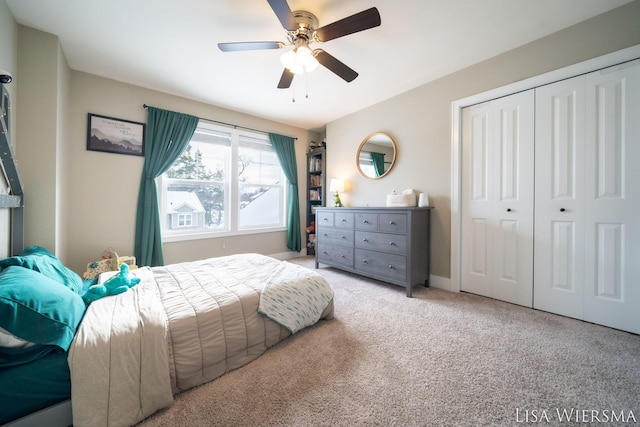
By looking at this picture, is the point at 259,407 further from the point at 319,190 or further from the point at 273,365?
the point at 319,190

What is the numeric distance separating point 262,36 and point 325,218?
232 cm

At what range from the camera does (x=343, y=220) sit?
326cm

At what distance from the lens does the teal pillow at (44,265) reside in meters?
1.35

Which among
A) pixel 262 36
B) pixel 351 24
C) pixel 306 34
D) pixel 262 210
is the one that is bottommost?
pixel 262 210

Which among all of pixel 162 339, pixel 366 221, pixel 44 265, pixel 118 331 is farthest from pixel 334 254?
pixel 44 265

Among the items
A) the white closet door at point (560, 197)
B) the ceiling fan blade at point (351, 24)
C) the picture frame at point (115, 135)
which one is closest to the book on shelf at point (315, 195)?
the picture frame at point (115, 135)

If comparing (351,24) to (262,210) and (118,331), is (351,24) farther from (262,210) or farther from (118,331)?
(262,210)

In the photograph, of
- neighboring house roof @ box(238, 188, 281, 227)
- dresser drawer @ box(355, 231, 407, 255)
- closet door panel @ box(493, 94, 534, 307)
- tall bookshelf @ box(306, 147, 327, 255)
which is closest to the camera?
closet door panel @ box(493, 94, 534, 307)

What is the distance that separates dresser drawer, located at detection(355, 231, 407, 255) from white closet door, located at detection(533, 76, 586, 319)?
1.23m

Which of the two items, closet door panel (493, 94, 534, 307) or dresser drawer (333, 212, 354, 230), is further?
dresser drawer (333, 212, 354, 230)

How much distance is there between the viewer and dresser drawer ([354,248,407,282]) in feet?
8.56

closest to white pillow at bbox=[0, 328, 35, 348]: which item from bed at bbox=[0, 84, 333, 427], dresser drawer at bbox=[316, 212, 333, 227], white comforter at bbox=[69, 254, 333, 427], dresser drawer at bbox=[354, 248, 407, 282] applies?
bed at bbox=[0, 84, 333, 427]

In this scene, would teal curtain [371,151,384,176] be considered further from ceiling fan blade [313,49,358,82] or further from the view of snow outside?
the view of snow outside

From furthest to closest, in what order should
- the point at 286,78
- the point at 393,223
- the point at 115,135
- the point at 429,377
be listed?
1. the point at 115,135
2. the point at 393,223
3. the point at 286,78
4. the point at 429,377
